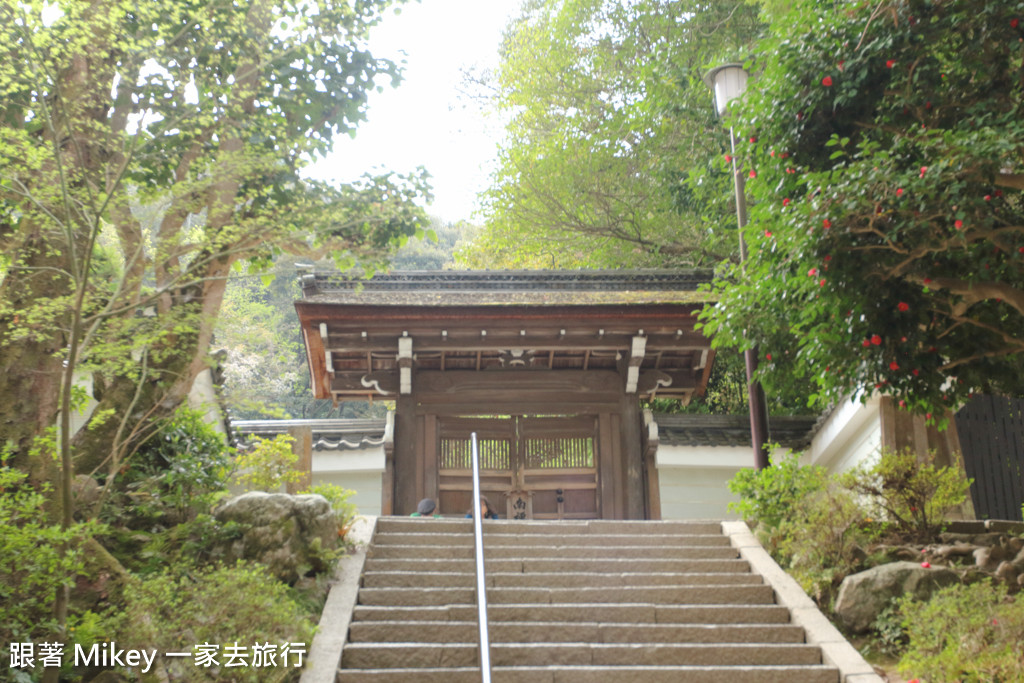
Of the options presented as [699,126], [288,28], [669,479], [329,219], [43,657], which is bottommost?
[43,657]

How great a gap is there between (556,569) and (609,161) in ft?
39.4

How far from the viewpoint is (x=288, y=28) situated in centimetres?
834

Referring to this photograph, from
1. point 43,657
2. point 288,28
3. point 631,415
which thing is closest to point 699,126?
point 631,415

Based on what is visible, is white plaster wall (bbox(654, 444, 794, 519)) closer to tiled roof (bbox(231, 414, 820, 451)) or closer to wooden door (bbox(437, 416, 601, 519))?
tiled roof (bbox(231, 414, 820, 451))

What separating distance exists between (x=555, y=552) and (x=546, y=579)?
0.65 meters

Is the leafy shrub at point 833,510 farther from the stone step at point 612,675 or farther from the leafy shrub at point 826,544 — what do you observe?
the stone step at point 612,675

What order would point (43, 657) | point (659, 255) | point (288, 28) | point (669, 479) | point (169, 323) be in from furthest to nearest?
point (659, 255) → point (669, 479) → point (288, 28) → point (169, 323) → point (43, 657)

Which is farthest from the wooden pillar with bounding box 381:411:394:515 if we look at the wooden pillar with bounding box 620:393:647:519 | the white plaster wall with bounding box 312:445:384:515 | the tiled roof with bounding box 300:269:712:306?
the wooden pillar with bounding box 620:393:647:519

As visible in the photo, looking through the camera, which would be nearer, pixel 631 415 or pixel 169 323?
pixel 169 323

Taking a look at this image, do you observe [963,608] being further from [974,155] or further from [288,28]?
[288,28]

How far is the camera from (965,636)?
586 cm

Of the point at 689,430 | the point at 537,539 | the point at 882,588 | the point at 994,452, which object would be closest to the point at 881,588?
the point at 882,588

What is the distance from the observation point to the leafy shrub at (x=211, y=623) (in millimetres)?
5566

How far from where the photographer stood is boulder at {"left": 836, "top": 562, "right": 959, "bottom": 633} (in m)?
6.91
